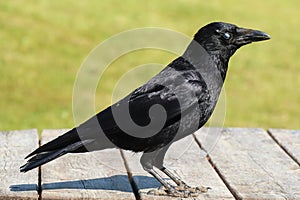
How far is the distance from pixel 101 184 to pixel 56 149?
0.35 m

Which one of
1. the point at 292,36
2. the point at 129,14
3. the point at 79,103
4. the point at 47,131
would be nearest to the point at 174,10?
the point at 129,14

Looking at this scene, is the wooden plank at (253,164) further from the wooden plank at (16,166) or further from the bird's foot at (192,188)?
the wooden plank at (16,166)

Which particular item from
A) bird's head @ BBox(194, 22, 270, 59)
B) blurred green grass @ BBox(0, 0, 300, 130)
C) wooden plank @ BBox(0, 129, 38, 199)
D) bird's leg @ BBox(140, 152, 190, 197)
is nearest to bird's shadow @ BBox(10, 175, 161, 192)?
wooden plank @ BBox(0, 129, 38, 199)

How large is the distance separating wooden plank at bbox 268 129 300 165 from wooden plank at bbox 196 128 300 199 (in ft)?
0.16

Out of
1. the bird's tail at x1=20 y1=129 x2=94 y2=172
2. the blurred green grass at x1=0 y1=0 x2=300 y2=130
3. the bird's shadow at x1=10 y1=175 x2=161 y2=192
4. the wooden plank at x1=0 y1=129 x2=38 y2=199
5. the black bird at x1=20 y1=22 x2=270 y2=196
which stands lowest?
the blurred green grass at x1=0 y1=0 x2=300 y2=130

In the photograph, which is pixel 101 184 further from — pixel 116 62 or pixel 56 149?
pixel 116 62

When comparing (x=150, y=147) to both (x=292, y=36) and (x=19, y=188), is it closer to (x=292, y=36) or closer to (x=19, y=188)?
(x=19, y=188)

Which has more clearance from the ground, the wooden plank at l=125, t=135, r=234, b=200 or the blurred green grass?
the wooden plank at l=125, t=135, r=234, b=200

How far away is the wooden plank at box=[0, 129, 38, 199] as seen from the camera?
3.51m

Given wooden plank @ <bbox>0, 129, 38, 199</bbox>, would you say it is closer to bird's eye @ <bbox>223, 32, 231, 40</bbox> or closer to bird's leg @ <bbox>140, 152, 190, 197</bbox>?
bird's leg @ <bbox>140, 152, 190, 197</bbox>

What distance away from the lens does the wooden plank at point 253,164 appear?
3.67 metres

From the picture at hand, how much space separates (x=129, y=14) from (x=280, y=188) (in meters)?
10.6

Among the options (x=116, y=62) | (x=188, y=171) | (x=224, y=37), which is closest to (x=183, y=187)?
(x=188, y=171)

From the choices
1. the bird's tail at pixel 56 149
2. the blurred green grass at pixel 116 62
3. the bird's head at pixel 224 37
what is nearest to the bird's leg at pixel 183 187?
the bird's tail at pixel 56 149
